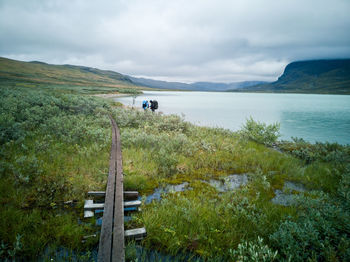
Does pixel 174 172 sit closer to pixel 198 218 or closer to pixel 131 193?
pixel 131 193

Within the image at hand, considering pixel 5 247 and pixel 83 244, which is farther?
pixel 83 244

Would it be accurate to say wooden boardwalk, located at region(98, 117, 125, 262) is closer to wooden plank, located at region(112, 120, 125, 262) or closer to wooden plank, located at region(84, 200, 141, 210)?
wooden plank, located at region(112, 120, 125, 262)

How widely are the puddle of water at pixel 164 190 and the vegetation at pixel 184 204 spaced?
172 mm

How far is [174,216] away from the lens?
4199 millimetres

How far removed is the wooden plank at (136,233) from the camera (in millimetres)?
3510

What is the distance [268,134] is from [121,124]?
11.9 meters

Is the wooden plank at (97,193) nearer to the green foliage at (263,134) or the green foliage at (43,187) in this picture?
the green foliage at (43,187)

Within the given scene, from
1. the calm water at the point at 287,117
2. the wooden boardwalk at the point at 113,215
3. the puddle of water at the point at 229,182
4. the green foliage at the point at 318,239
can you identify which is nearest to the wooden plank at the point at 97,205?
the wooden boardwalk at the point at 113,215

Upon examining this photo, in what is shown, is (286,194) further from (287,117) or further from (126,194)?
(287,117)

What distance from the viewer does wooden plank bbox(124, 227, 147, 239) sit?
3.51 metres

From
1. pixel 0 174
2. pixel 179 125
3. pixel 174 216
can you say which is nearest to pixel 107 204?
pixel 174 216

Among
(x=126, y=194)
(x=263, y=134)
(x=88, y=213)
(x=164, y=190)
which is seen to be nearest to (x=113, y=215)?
(x=88, y=213)

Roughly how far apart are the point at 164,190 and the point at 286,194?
13.7ft

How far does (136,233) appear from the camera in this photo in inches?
140
